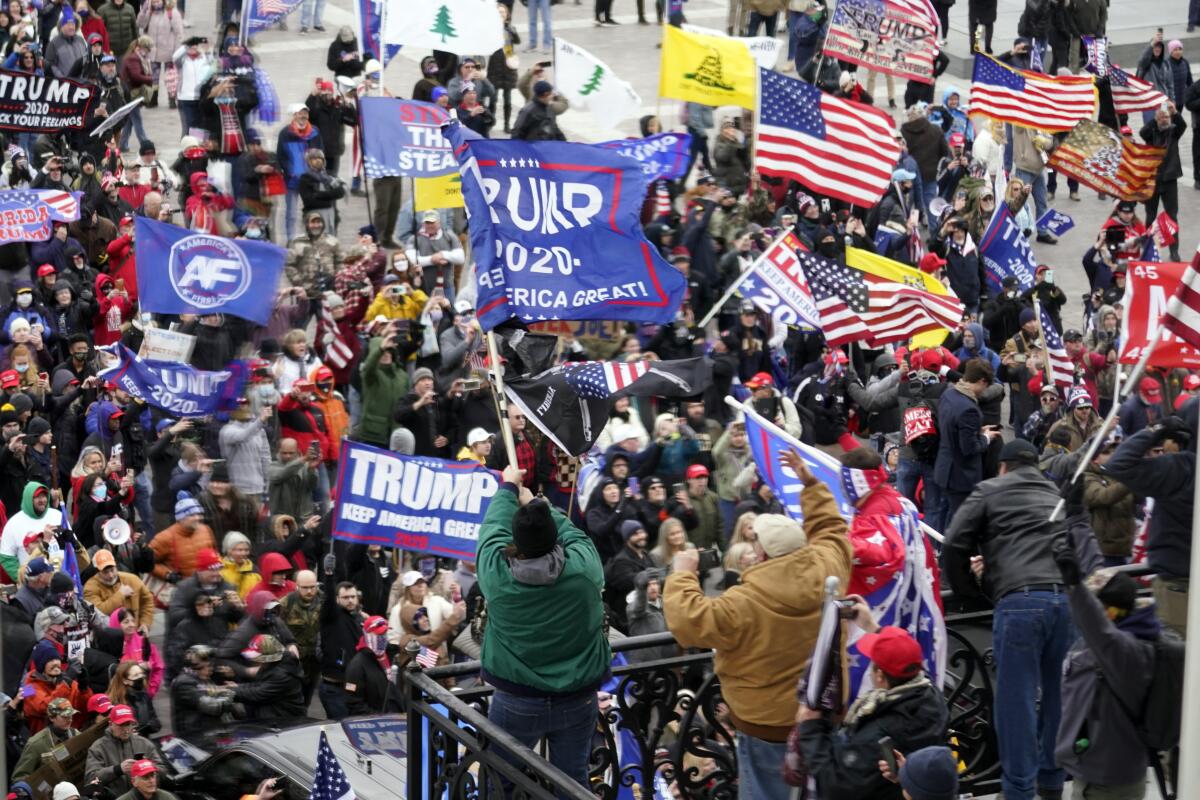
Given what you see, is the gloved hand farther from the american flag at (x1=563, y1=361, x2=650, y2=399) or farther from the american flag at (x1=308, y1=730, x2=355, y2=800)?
the american flag at (x1=308, y1=730, x2=355, y2=800)

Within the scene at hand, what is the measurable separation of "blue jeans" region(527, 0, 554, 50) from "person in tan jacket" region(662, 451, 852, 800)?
2399 centimetres

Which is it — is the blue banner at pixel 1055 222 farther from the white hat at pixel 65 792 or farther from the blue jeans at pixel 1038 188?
the white hat at pixel 65 792

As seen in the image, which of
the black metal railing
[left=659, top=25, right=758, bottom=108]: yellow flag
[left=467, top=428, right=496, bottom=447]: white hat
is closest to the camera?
the black metal railing

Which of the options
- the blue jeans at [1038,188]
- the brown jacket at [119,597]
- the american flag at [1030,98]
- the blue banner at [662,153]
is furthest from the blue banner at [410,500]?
the blue jeans at [1038,188]

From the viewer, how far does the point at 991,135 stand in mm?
25453

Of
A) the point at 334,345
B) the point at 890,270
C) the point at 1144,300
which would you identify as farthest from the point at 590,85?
the point at 1144,300

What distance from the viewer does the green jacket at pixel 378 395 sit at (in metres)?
17.5

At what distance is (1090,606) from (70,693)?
8219 millimetres

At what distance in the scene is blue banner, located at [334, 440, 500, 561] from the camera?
43.9ft

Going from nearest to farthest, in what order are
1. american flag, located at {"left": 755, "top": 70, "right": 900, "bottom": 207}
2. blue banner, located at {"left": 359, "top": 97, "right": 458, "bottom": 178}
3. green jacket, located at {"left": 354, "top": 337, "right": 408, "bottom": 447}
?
green jacket, located at {"left": 354, "top": 337, "right": 408, "bottom": 447}, american flag, located at {"left": 755, "top": 70, "right": 900, "bottom": 207}, blue banner, located at {"left": 359, "top": 97, "right": 458, "bottom": 178}

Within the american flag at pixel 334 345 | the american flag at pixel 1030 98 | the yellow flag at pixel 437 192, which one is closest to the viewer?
the american flag at pixel 334 345

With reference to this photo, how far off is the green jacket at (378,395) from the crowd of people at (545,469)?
3 centimetres

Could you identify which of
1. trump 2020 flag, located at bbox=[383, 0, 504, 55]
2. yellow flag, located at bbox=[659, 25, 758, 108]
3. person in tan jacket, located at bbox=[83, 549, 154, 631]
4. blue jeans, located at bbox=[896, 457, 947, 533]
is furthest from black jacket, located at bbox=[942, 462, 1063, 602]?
trump 2020 flag, located at bbox=[383, 0, 504, 55]

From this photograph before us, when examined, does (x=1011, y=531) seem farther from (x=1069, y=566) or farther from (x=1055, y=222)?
(x=1055, y=222)
